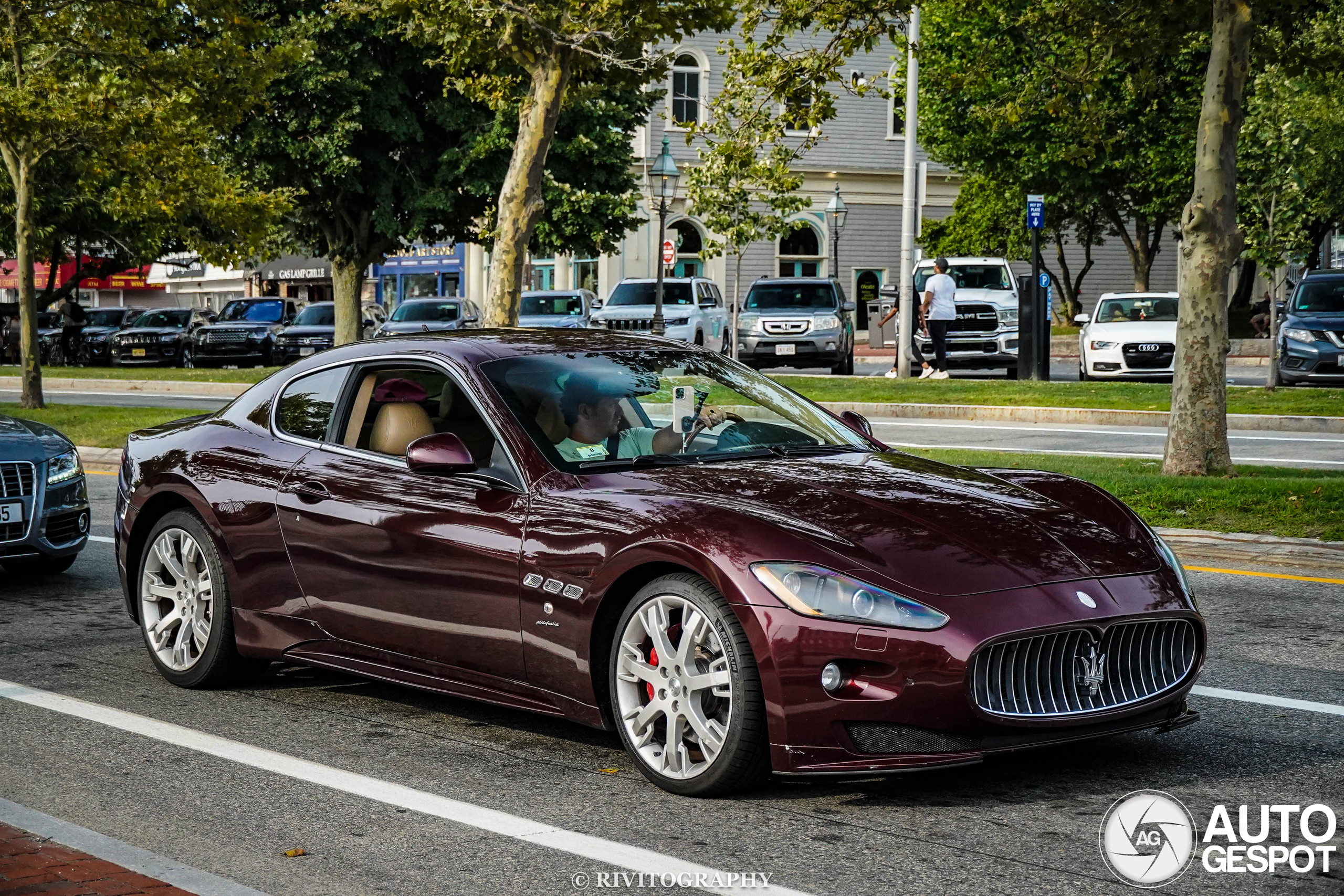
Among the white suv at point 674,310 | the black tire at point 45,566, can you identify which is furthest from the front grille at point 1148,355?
the black tire at point 45,566

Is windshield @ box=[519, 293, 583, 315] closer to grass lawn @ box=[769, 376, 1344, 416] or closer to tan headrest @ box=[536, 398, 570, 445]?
grass lawn @ box=[769, 376, 1344, 416]

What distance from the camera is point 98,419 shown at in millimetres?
20734

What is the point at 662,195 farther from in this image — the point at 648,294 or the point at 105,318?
the point at 105,318

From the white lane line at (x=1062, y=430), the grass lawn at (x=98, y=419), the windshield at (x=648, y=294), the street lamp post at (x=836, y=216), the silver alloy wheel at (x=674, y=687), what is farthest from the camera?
the street lamp post at (x=836, y=216)

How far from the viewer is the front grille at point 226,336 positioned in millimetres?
37875

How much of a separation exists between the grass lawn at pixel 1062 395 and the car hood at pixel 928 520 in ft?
50.2

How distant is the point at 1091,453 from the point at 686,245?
1558 inches

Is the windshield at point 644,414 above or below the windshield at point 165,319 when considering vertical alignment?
above

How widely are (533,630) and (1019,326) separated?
2194 cm

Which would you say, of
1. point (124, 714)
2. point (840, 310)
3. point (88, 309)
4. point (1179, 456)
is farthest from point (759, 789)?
point (88, 309)

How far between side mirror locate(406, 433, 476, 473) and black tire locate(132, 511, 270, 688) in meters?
1.33

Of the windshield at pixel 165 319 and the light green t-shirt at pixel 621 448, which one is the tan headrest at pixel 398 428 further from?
the windshield at pixel 165 319

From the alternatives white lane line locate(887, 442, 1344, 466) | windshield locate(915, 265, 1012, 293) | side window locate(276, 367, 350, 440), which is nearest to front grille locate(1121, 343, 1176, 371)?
windshield locate(915, 265, 1012, 293)

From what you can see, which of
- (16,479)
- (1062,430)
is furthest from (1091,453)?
(16,479)
